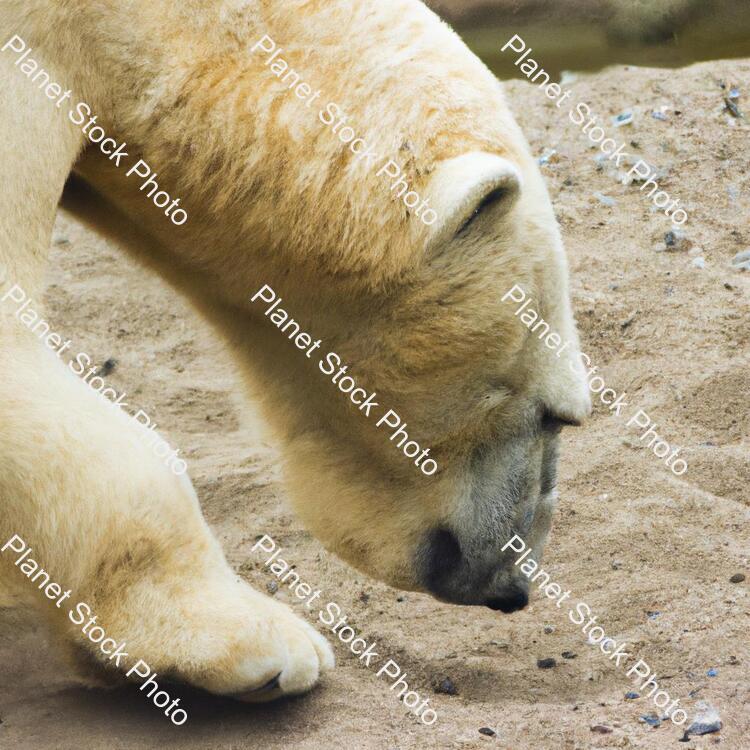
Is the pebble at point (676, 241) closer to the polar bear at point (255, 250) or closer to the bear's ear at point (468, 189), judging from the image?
the polar bear at point (255, 250)

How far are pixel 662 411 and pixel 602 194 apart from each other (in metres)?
1.26

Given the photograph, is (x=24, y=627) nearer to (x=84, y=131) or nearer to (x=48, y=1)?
(x=84, y=131)

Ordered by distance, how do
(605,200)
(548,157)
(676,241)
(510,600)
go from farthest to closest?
1. (548,157)
2. (605,200)
3. (676,241)
4. (510,600)

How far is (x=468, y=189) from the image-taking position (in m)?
Answer: 1.69

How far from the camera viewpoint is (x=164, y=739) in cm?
195

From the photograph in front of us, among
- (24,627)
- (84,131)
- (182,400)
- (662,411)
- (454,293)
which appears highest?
(84,131)

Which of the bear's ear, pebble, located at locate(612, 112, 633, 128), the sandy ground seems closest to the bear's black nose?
the sandy ground

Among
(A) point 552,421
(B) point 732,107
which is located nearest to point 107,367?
(A) point 552,421

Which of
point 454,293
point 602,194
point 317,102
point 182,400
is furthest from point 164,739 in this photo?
point 602,194

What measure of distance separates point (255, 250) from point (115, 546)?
1.72 feet

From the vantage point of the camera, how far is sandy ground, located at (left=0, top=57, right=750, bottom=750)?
79.3 inches

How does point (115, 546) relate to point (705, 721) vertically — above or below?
above

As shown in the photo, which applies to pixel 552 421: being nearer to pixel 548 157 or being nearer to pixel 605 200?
pixel 605 200

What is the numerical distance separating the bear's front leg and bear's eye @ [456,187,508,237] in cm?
61
